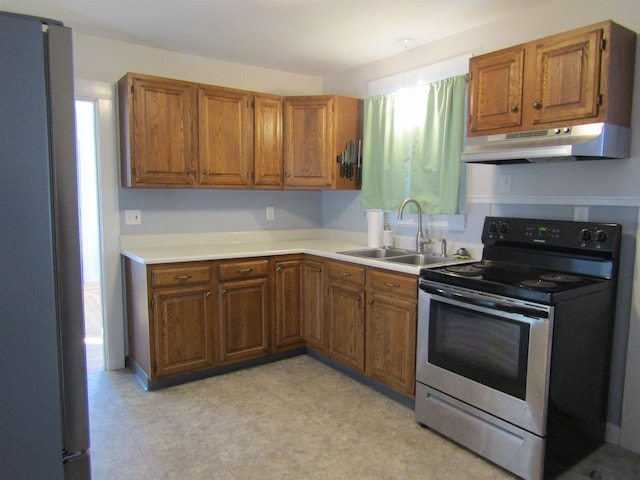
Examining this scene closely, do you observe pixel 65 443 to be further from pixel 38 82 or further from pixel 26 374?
pixel 38 82

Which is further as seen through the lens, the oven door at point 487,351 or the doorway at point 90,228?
the doorway at point 90,228

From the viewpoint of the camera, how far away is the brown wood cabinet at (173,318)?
3023 millimetres

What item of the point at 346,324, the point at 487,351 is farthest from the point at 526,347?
the point at 346,324

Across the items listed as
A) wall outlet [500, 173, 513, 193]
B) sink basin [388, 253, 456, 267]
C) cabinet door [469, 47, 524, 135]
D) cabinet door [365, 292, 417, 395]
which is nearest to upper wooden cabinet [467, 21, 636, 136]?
cabinet door [469, 47, 524, 135]

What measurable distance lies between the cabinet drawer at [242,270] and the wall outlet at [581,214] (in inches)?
81.0

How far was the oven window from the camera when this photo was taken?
2.12m

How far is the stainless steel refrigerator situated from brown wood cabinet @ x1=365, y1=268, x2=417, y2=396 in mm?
2014

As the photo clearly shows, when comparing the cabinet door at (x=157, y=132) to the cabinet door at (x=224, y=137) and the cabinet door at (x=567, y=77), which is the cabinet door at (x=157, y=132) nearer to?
the cabinet door at (x=224, y=137)

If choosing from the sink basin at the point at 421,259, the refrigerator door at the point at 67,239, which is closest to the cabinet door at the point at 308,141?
the sink basin at the point at 421,259

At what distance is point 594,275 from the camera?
235cm

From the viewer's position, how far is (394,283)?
284 cm

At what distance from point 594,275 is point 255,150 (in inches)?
98.4

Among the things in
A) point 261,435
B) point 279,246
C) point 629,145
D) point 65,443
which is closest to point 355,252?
point 279,246

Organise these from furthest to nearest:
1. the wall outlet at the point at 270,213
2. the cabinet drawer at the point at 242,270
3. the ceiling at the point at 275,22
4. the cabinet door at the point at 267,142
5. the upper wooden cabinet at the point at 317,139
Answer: the wall outlet at the point at 270,213, the upper wooden cabinet at the point at 317,139, the cabinet door at the point at 267,142, the cabinet drawer at the point at 242,270, the ceiling at the point at 275,22
